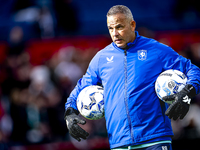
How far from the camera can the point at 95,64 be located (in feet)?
16.0

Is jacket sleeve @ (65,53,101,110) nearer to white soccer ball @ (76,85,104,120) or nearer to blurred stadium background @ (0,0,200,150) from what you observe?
white soccer ball @ (76,85,104,120)

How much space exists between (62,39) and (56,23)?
67cm

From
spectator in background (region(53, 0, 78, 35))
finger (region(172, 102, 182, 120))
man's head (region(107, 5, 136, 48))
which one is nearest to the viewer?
finger (region(172, 102, 182, 120))

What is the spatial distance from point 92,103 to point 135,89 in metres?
0.64

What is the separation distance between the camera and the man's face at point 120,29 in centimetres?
461

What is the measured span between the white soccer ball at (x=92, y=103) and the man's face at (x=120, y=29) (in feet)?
2.28

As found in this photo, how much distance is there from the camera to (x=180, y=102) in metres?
4.16

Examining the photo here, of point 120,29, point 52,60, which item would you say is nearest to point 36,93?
point 52,60

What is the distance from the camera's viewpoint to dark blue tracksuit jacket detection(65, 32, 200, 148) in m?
4.34

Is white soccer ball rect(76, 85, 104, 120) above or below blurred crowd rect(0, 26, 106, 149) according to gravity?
above

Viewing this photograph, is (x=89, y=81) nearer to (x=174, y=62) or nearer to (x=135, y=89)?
(x=135, y=89)

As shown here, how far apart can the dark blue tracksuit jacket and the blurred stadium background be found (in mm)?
4310

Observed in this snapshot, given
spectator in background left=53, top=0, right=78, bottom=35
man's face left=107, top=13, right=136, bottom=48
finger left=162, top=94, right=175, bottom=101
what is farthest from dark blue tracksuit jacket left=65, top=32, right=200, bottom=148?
A: spectator in background left=53, top=0, right=78, bottom=35

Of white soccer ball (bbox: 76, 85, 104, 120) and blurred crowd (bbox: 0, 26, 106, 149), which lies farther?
blurred crowd (bbox: 0, 26, 106, 149)
